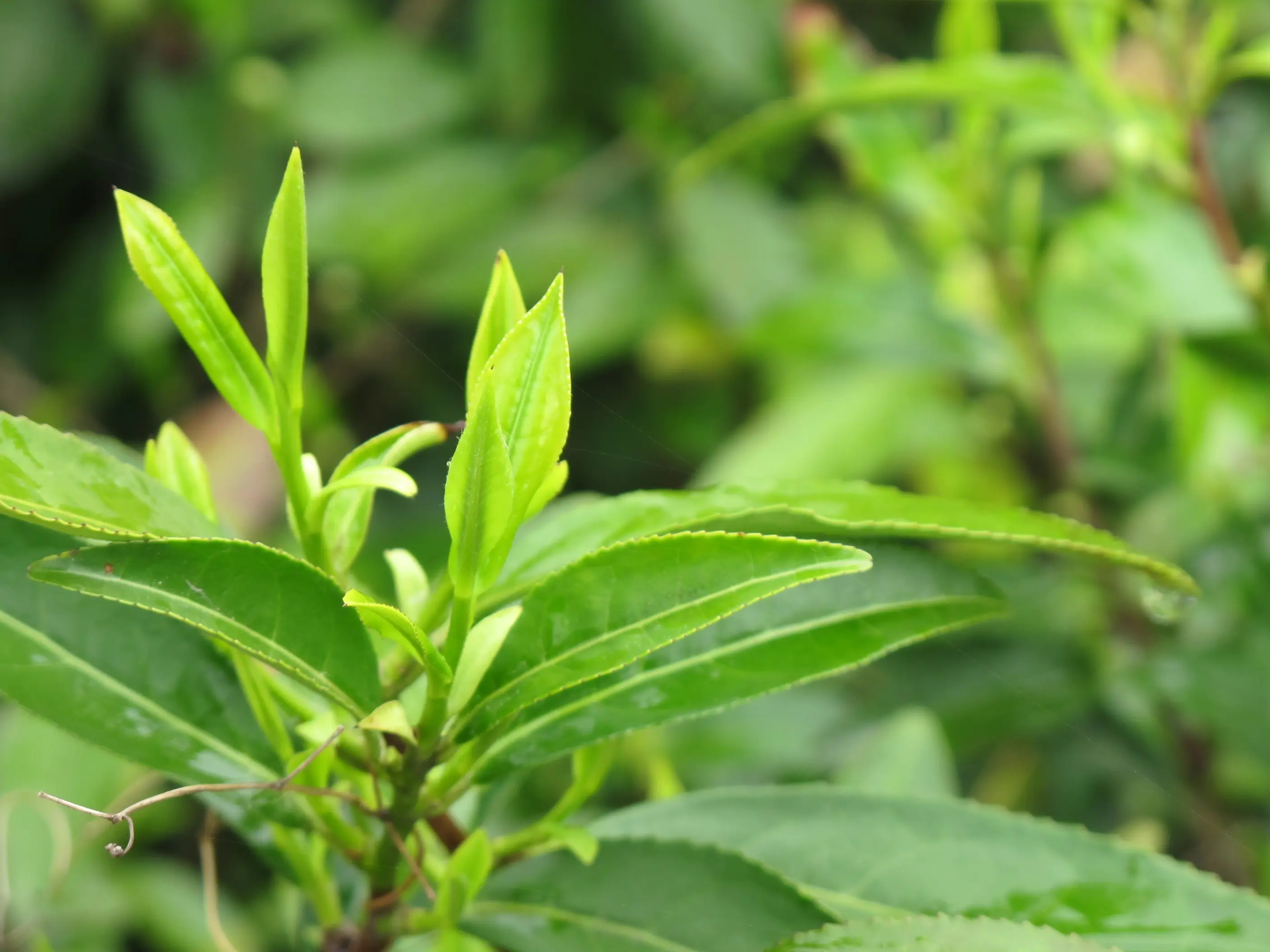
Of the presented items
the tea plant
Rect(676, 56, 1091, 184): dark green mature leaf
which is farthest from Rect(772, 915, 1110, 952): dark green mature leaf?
Rect(676, 56, 1091, 184): dark green mature leaf

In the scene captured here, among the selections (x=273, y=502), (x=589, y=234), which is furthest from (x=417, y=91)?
(x=273, y=502)

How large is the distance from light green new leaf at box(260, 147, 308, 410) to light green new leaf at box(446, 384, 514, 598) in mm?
65

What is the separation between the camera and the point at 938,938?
375 mm

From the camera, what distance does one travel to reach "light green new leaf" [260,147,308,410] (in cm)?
35

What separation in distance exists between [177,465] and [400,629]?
0.46ft

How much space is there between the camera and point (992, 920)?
37 centimetres

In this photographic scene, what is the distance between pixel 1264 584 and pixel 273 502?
0.99 metres

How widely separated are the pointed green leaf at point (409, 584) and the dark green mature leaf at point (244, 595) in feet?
0.13

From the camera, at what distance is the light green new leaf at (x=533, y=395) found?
349mm

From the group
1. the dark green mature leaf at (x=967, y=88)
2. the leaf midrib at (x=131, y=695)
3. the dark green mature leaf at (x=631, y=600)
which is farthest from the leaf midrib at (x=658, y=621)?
the dark green mature leaf at (x=967, y=88)

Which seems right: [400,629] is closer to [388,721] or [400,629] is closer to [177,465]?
[388,721]

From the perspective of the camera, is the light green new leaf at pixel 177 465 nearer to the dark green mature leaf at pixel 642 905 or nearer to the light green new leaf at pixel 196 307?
the light green new leaf at pixel 196 307

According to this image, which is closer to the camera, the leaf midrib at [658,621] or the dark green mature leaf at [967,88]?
the leaf midrib at [658,621]

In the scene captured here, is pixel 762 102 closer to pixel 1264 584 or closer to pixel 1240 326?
pixel 1240 326
